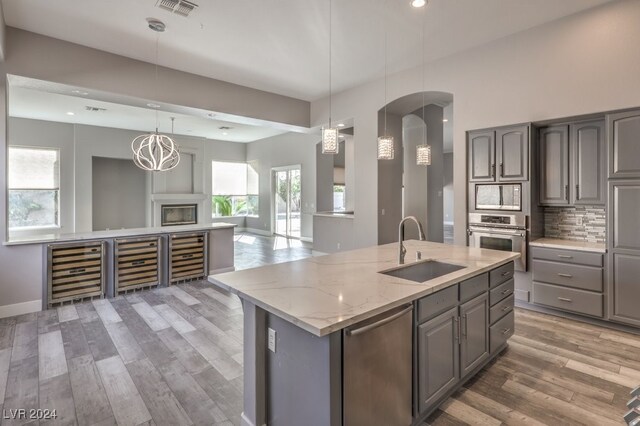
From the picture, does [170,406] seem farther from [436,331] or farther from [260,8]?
[260,8]

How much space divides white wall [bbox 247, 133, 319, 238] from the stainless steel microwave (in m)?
5.45

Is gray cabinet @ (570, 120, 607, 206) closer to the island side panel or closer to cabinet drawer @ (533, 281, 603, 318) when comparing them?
cabinet drawer @ (533, 281, 603, 318)

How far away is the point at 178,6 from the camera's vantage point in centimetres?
333

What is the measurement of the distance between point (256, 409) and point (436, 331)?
115cm

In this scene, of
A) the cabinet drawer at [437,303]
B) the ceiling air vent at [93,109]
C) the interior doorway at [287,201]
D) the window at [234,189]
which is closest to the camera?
the cabinet drawer at [437,303]

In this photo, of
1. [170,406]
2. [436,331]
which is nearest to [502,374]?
[436,331]

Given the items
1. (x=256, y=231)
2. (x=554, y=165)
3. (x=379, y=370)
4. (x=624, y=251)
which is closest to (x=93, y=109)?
(x=256, y=231)

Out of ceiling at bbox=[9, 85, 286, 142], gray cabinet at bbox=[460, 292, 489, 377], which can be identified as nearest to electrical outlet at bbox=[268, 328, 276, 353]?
gray cabinet at bbox=[460, 292, 489, 377]

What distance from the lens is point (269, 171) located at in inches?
438

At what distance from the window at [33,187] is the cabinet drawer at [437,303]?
31.8ft

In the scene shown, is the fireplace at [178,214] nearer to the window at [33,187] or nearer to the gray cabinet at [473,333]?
the window at [33,187]

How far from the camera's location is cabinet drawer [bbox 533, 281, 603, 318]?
3.48 metres

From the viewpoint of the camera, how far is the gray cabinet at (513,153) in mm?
3850

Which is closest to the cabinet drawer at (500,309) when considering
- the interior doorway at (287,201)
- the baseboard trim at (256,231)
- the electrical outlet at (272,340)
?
the electrical outlet at (272,340)
